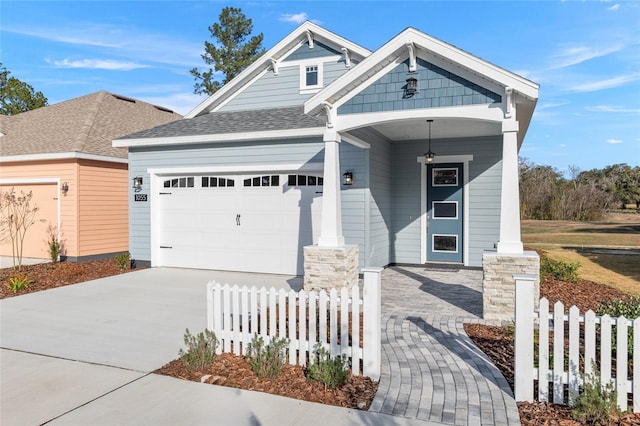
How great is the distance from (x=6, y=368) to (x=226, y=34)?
22.4 metres

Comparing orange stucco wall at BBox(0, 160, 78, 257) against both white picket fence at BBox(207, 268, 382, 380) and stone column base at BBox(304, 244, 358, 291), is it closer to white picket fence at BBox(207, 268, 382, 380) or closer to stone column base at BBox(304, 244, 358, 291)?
stone column base at BBox(304, 244, 358, 291)

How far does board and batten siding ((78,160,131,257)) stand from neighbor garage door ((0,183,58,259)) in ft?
3.26

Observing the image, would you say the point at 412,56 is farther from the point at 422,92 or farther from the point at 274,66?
the point at 274,66

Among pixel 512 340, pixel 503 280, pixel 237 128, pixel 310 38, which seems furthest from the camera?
pixel 310 38

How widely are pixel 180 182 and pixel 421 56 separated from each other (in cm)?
692

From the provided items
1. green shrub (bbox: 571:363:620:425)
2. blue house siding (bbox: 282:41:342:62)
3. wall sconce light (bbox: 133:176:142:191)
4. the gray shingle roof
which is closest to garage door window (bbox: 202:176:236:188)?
the gray shingle roof

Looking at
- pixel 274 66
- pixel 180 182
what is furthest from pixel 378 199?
pixel 274 66

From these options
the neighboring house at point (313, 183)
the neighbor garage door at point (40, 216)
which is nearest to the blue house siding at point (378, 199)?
the neighboring house at point (313, 183)

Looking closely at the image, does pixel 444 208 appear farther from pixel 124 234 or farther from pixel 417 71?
pixel 124 234

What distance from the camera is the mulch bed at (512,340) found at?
326 cm

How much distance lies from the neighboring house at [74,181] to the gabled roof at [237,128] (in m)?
1.66

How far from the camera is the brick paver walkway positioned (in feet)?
11.0

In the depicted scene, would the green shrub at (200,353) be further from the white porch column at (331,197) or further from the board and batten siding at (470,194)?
the board and batten siding at (470,194)

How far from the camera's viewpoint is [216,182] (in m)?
10.4
